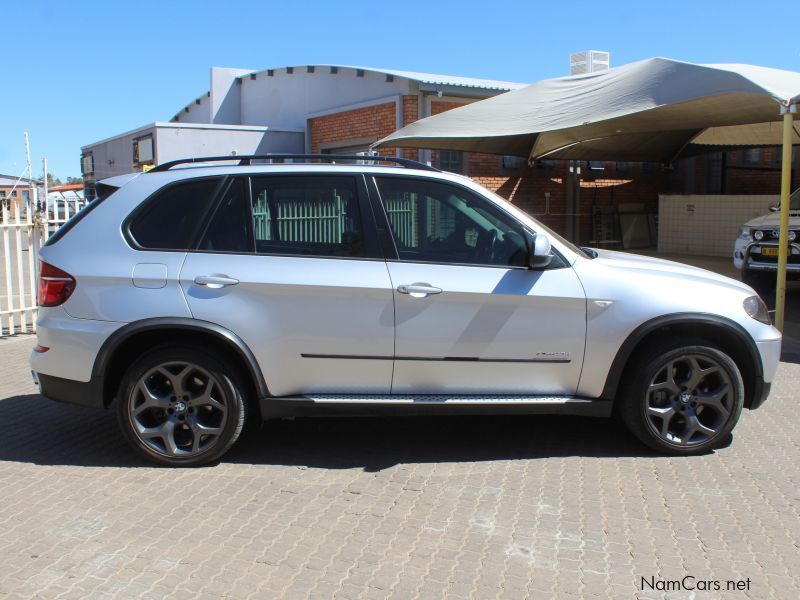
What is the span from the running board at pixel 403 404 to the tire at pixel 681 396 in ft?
1.43

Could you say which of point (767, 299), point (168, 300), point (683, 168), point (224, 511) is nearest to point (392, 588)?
point (224, 511)

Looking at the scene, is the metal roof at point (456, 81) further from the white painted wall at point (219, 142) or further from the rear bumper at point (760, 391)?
the rear bumper at point (760, 391)

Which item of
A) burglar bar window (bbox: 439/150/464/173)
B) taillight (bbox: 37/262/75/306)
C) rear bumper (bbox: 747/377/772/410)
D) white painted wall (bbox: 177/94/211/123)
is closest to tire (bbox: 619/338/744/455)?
rear bumper (bbox: 747/377/772/410)

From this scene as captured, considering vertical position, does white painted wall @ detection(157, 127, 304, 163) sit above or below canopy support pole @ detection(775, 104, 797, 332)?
above

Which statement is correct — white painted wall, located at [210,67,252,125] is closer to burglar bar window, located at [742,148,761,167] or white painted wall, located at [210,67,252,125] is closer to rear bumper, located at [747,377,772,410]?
burglar bar window, located at [742,148,761,167]

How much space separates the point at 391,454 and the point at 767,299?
30.3ft

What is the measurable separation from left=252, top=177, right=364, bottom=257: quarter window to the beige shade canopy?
19.5ft

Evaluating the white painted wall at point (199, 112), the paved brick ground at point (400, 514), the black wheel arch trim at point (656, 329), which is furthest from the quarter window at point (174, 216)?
the white painted wall at point (199, 112)

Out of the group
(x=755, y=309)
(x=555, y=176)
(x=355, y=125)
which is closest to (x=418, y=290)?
(x=755, y=309)

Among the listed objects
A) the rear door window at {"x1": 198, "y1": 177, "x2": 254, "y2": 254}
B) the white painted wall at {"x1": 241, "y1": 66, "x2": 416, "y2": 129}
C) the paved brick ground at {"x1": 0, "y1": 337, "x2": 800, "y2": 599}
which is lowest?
the paved brick ground at {"x1": 0, "y1": 337, "x2": 800, "y2": 599}

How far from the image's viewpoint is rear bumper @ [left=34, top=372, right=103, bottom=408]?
4.64 metres

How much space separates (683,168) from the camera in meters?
21.1

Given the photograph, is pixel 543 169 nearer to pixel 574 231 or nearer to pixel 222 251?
pixel 574 231

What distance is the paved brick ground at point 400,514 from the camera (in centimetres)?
341
